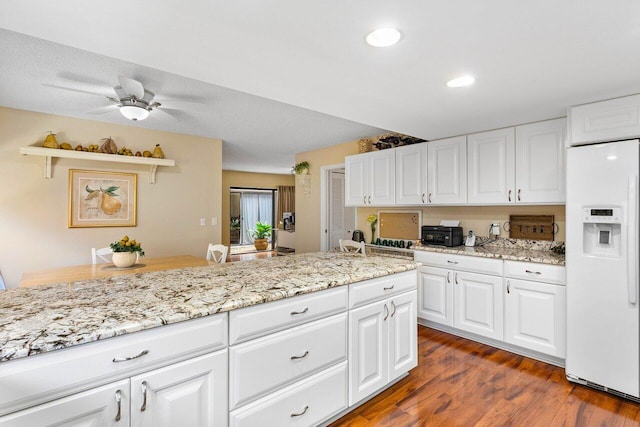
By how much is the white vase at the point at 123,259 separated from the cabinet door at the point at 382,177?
2.76 metres

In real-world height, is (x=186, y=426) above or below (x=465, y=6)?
below

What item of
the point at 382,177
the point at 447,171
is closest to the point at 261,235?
the point at 382,177

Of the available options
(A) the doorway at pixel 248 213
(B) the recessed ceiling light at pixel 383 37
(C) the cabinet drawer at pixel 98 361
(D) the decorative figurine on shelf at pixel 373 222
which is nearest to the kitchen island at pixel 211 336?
(C) the cabinet drawer at pixel 98 361

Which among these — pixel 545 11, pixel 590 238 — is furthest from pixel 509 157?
pixel 545 11

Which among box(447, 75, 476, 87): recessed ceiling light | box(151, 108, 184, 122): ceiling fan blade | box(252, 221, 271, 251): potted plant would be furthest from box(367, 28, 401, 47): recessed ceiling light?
box(252, 221, 271, 251): potted plant

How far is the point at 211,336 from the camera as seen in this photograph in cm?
129

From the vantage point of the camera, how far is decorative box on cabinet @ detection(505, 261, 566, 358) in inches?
98.7

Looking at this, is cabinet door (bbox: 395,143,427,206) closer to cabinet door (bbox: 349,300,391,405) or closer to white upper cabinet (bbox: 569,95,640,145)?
white upper cabinet (bbox: 569,95,640,145)

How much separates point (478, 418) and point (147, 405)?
184 cm

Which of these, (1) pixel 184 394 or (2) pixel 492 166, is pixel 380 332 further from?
(2) pixel 492 166

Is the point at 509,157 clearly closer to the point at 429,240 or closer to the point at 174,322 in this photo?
the point at 429,240

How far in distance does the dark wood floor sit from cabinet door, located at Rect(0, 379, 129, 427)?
1.22 meters

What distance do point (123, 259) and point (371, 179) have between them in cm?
292

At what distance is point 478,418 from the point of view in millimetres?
1912
